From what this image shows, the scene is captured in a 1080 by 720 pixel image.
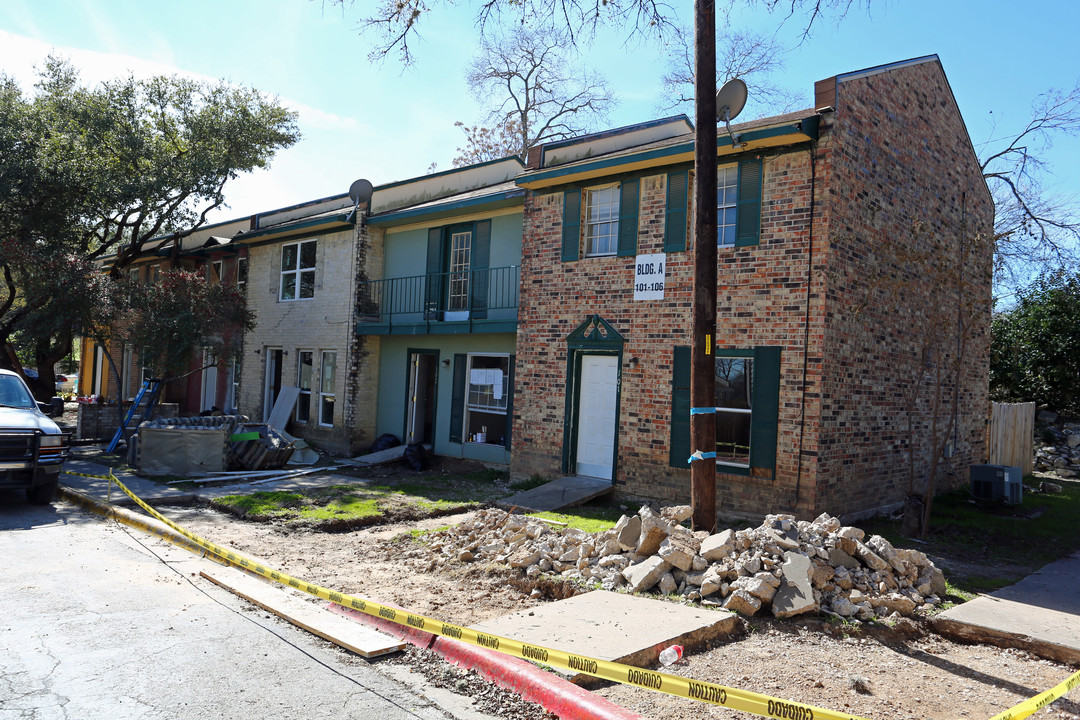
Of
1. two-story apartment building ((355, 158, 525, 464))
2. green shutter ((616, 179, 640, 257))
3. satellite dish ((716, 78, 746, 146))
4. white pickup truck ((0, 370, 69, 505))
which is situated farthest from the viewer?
two-story apartment building ((355, 158, 525, 464))

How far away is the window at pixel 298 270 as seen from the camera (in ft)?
62.4

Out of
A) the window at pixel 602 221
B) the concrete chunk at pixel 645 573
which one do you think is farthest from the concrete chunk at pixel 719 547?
the window at pixel 602 221

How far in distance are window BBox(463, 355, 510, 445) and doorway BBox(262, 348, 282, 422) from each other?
7.07 metres

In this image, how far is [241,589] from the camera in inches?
261

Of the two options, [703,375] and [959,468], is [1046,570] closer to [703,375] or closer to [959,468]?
[703,375]

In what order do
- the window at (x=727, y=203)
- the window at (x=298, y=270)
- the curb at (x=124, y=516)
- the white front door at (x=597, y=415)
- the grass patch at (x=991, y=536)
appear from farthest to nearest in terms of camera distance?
1. the window at (x=298, y=270)
2. the white front door at (x=597, y=415)
3. the window at (x=727, y=203)
4. the curb at (x=124, y=516)
5. the grass patch at (x=991, y=536)

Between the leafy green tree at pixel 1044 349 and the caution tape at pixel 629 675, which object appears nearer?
the caution tape at pixel 629 675

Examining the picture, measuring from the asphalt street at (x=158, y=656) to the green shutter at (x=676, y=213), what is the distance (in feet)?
25.5

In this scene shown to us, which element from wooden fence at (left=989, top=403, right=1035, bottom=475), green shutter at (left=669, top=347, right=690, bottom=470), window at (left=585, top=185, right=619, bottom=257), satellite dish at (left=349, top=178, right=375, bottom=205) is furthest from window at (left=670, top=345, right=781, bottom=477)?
satellite dish at (left=349, top=178, right=375, bottom=205)

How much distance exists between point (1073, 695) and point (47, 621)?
7.16 m

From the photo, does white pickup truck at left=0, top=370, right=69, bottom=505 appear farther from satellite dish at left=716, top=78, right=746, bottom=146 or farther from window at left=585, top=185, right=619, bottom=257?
satellite dish at left=716, top=78, right=746, bottom=146

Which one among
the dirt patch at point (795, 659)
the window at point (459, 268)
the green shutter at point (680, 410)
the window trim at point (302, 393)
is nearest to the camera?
the dirt patch at point (795, 659)

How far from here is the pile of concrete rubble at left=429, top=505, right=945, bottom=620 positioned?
6121 mm

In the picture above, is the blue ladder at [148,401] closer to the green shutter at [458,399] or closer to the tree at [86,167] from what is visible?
the tree at [86,167]
